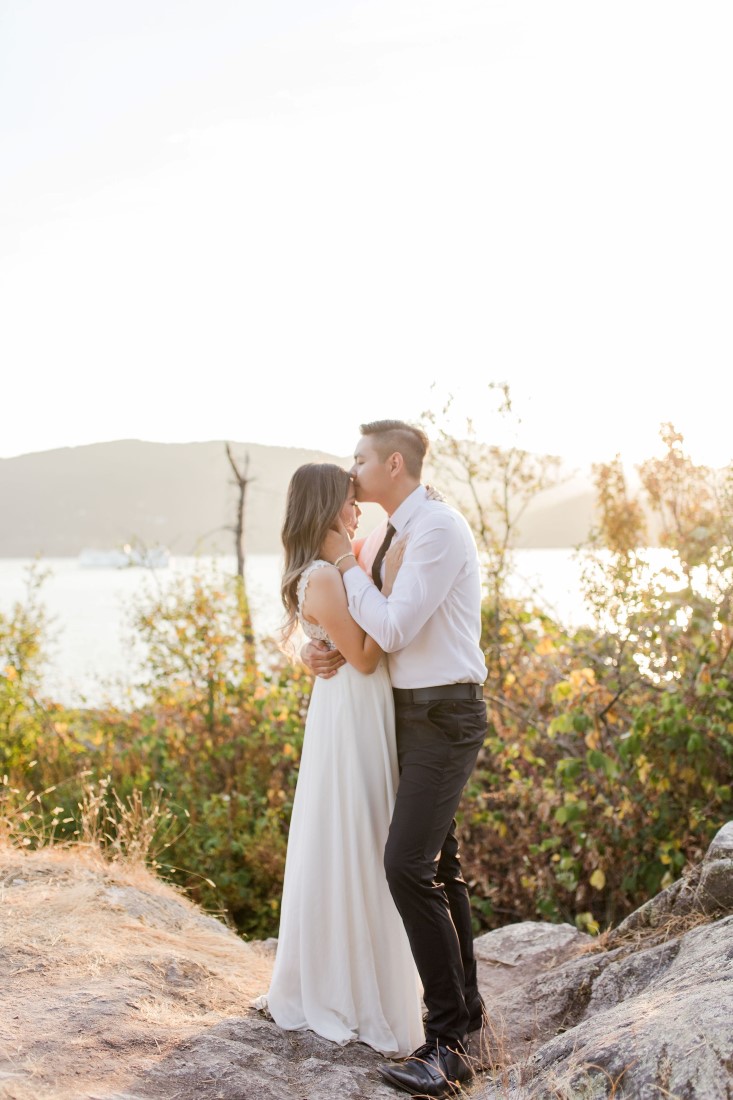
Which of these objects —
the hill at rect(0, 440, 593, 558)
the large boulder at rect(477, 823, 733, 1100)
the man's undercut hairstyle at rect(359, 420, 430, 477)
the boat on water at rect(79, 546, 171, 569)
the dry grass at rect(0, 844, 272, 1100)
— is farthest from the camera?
the hill at rect(0, 440, 593, 558)

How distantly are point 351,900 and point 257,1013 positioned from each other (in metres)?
0.65

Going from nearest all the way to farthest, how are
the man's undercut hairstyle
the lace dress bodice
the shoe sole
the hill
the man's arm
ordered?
the shoe sole
the man's arm
the lace dress bodice
the man's undercut hairstyle
the hill

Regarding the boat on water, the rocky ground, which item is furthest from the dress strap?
the boat on water

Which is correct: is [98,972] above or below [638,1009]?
below

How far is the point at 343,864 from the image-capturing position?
3.83m

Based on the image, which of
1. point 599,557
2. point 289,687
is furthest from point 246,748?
point 599,557

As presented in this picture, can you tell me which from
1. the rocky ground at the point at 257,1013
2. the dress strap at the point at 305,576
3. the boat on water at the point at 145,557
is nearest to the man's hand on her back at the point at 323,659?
the dress strap at the point at 305,576

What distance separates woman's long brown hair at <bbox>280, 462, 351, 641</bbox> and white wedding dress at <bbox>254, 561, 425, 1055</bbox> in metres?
0.09

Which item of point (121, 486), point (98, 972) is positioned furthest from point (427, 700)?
point (121, 486)

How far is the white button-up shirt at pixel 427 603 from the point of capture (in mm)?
3533

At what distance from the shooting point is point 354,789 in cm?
381

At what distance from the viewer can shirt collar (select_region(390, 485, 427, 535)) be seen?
3.87m

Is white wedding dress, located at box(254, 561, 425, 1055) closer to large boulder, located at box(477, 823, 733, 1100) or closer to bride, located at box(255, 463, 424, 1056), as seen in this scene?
bride, located at box(255, 463, 424, 1056)

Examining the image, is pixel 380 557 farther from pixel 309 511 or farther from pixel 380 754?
Result: pixel 380 754
